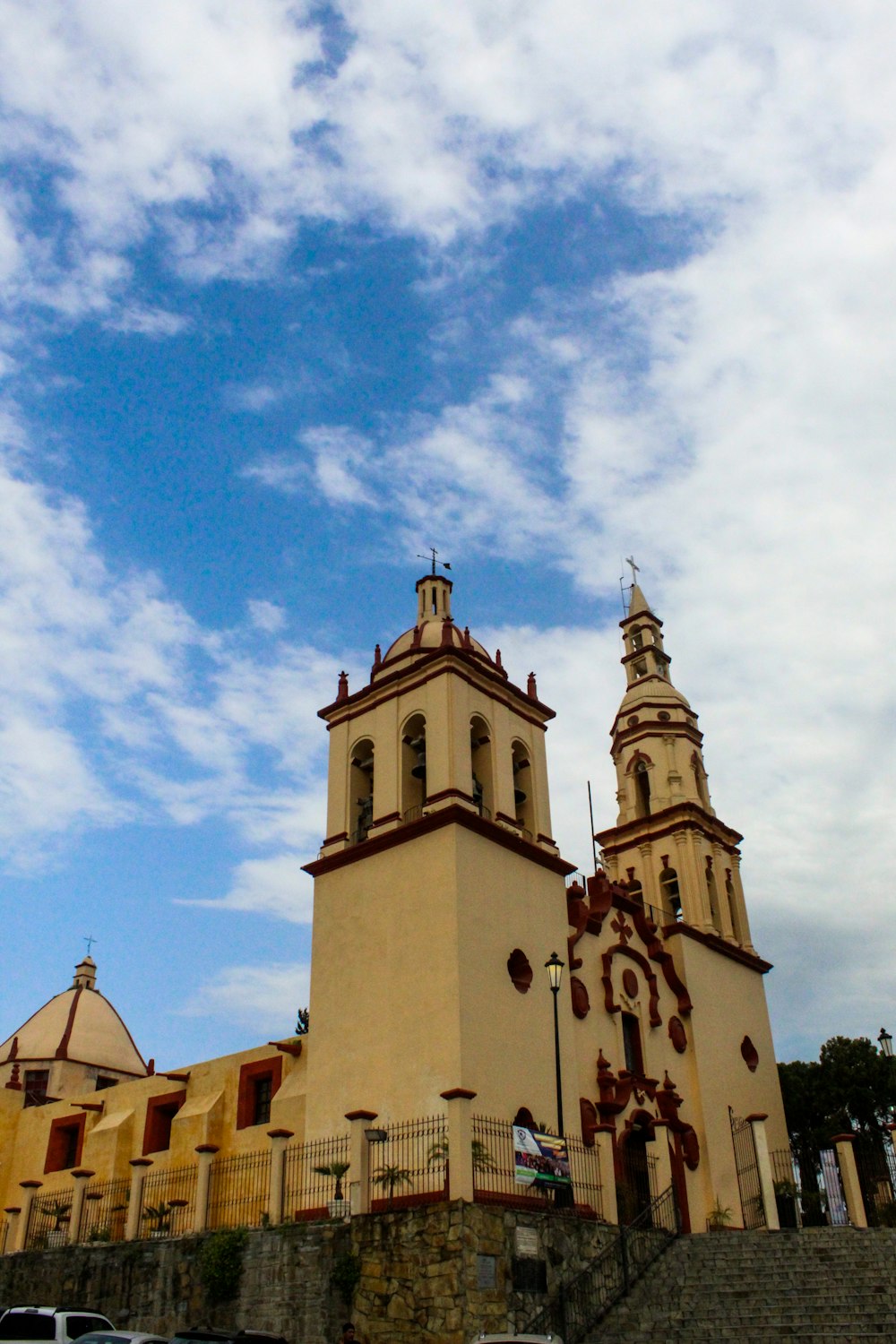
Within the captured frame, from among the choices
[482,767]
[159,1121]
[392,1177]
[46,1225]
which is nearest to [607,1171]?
[392,1177]

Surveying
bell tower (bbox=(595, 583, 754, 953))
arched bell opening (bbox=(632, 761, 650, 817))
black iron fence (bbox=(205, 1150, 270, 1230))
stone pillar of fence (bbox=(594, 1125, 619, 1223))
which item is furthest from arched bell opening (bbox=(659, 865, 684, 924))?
black iron fence (bbox=(205, 1150, 270, 1230))

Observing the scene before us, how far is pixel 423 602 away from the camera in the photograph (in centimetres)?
2905

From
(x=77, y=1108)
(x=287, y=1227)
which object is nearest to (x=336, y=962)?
(x=287, y=1227)

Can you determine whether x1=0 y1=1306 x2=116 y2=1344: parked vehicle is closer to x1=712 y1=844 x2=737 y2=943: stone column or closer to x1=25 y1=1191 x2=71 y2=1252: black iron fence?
x1=25 y1=1191 x2=71 y2=1252: black iron fence

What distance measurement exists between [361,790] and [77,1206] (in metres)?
9.89

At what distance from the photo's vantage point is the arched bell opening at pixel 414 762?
81.6 feet

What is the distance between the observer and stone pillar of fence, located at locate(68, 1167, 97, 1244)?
2144 cm

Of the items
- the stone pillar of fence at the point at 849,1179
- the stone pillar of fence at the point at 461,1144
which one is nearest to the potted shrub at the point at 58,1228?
the stone pillar of fence at the point at 461,1144

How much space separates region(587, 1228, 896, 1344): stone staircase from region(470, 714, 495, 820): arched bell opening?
8921 millimetres

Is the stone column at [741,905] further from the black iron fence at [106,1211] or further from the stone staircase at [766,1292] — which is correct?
the black iron fence at [106,1211]

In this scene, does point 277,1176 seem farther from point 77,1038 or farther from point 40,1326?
point 77,1038

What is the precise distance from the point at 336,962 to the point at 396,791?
3682mm

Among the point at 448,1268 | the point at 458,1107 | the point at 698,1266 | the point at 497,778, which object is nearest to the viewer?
the point at 448,1268

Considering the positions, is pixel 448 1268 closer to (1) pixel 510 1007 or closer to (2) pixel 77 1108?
(1) pixel 510 1007
